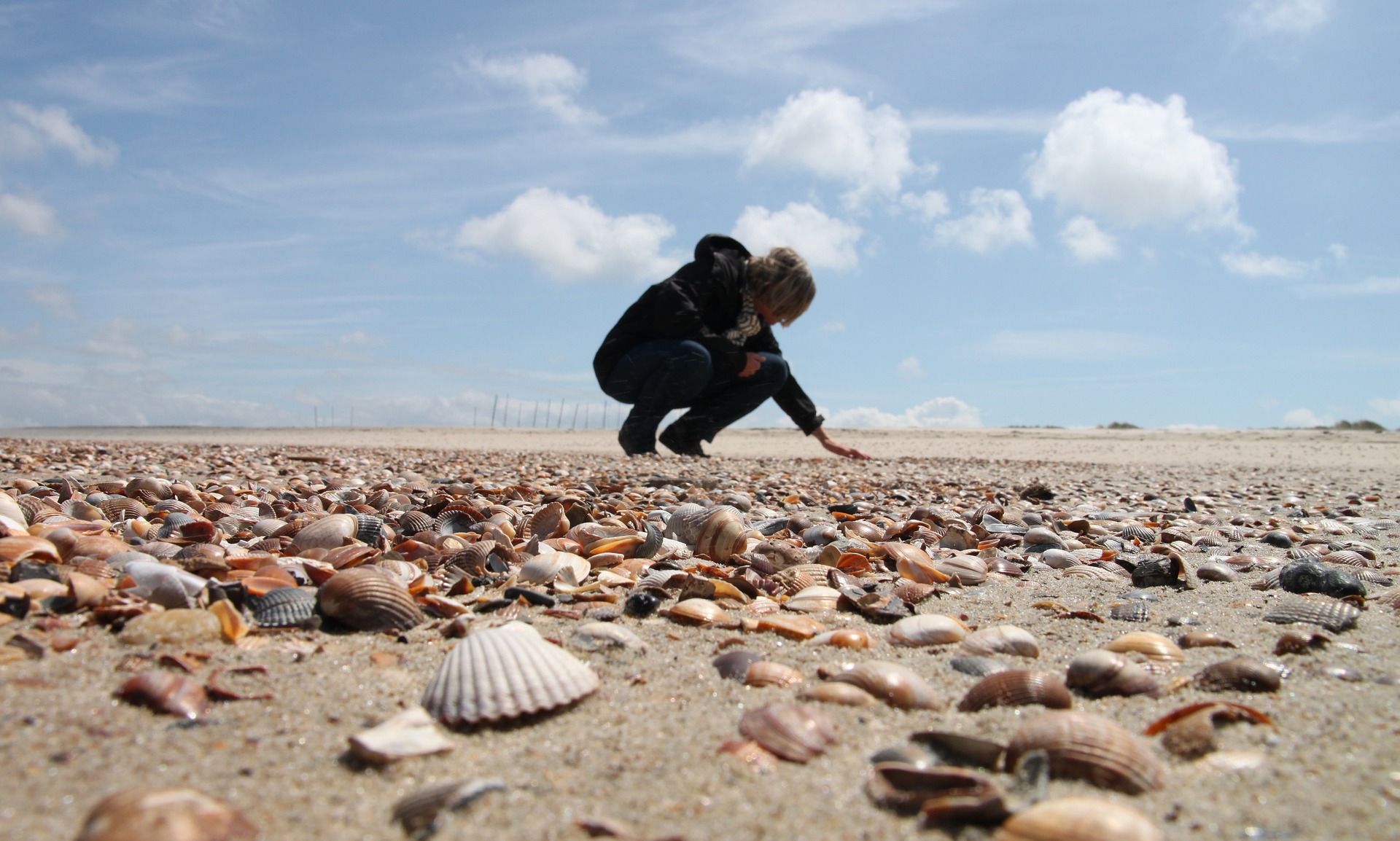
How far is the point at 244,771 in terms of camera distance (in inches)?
44.3

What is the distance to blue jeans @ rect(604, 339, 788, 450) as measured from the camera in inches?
259

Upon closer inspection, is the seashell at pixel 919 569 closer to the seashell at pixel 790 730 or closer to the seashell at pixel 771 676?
the seashell at pixel 771 676

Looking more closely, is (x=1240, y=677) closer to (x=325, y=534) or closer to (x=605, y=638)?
(x=605, y=638)

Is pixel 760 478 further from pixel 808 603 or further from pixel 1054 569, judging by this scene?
pixel 808 603

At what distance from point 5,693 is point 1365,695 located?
2.30 m

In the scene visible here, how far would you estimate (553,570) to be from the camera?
7.71 feet

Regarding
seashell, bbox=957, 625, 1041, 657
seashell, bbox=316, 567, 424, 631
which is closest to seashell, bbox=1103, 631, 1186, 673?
seashell, bbox=957, 625, 1041, 657

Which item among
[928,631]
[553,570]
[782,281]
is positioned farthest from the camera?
[782,281]

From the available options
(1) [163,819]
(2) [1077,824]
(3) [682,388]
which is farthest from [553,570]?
(3) [682,388]

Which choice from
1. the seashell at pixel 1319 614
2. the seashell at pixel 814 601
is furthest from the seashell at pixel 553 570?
the seashell at pixel 1319 614

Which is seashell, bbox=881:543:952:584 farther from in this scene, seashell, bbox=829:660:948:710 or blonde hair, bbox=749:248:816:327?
blonde hair, bbox=749:248:816:327

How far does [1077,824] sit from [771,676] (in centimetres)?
67

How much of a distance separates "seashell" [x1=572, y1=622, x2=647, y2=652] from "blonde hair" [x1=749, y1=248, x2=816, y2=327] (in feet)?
16.1

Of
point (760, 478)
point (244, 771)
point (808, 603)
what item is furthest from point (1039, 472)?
point (244, 771)
